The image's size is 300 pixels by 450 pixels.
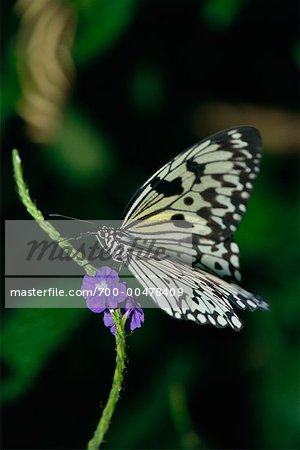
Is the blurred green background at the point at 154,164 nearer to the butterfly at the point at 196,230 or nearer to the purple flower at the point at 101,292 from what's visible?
the butterfly at the point at 196,230

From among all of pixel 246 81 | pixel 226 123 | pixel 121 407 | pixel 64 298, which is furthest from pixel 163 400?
pixel 246 81

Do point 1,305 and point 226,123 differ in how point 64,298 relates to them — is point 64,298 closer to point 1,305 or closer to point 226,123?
point 1,305

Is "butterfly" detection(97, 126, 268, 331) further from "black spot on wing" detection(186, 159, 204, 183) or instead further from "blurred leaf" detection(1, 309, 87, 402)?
"blurred leaf" detection(1, 309, 87, 402)

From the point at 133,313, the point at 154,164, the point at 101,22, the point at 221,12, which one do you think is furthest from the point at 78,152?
the point at 133,313

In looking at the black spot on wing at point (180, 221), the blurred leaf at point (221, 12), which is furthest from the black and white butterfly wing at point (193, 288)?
the blurred leaf at point (221, 12)

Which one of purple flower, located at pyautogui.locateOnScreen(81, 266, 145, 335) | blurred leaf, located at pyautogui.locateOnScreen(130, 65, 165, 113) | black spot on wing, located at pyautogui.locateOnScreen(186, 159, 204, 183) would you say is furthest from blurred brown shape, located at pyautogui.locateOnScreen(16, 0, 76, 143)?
purple flower, located at pyautogui.locateOnScreen(81, 266, 145, 335)

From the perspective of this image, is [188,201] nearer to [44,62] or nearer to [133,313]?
[133,313]

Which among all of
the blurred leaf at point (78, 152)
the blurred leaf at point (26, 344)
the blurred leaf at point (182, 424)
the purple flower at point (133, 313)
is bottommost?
the blurred leaf at point (182, 424)
